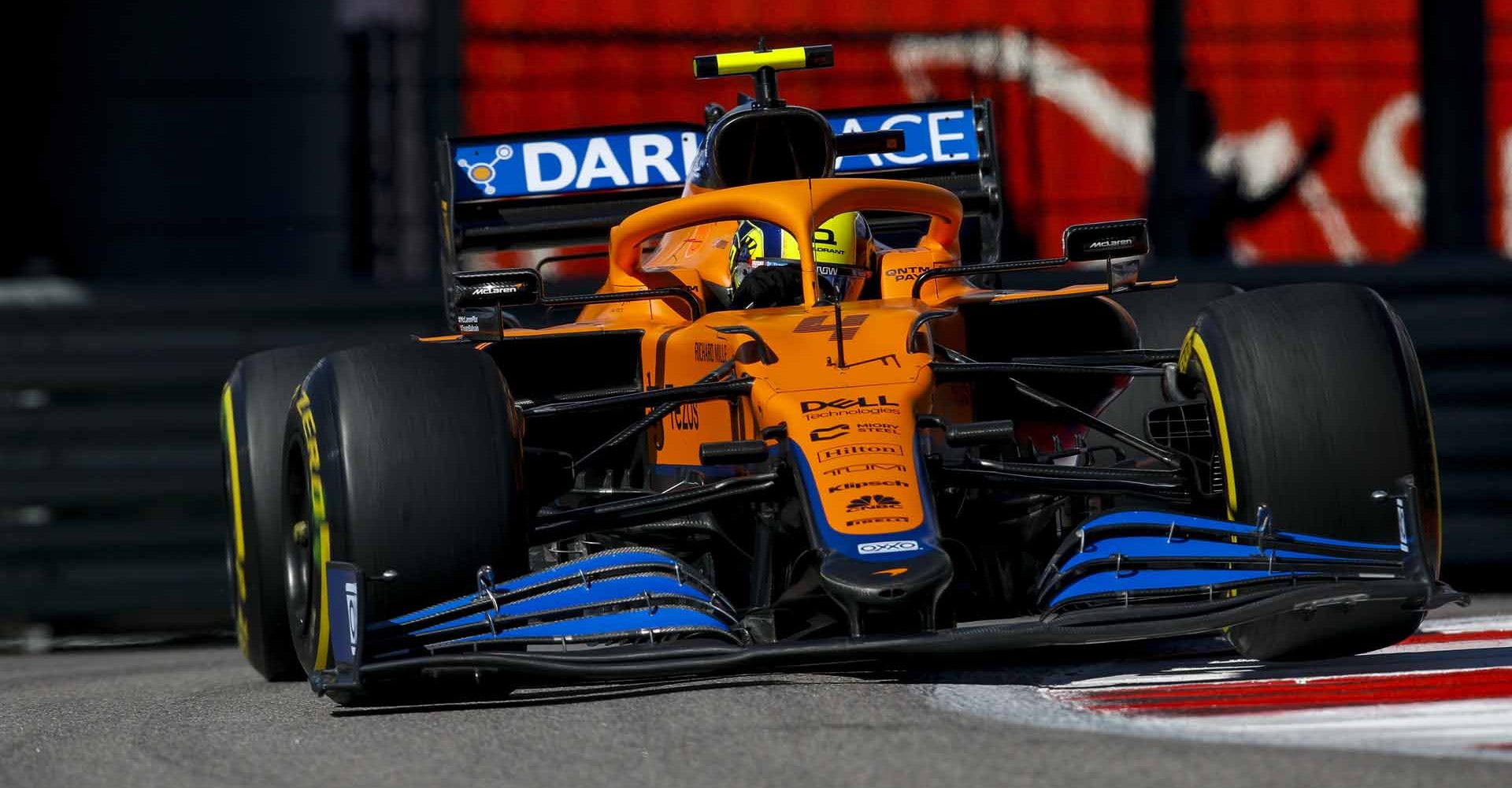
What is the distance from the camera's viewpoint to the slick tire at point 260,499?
6672 mm

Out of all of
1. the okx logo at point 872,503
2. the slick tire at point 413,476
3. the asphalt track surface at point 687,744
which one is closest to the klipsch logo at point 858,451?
the okx logo at point 872,503

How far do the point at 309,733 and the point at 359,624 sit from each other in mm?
250

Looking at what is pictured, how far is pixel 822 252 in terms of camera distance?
6547 mm

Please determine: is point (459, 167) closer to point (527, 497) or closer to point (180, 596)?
point (180, 596)

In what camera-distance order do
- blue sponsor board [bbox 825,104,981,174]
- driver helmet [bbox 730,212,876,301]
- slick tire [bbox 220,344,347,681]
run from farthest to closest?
blue sponsor board [bbox 825,104,981,174], slick tire [bbox 220,344,347,681], driver helmet [bbox 730,212,876,301]

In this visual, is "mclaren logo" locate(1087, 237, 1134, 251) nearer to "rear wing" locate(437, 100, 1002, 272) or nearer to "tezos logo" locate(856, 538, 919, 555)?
"tezos logo" locate(856, 538, 919, 555)

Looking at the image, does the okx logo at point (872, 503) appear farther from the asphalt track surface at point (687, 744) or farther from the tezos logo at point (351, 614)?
the tezos logo at point (351, 614)

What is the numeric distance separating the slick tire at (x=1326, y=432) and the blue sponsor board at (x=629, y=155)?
9.75 feet

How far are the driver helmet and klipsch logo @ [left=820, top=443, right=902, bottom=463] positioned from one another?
3.87 feet

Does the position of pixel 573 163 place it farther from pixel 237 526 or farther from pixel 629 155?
pixel 237 526

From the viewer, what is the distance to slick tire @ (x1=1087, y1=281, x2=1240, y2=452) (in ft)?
24.1

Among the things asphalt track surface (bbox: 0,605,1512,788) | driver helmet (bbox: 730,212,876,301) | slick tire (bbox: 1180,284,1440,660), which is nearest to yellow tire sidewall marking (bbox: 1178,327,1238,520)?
slick tire (bbox: 1180,284,1440,660)

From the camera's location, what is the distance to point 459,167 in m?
8.28

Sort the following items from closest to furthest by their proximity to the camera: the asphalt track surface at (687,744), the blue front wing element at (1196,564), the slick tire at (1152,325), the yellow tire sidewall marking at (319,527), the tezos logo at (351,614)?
the asphalt track surface at (687,744) → the tezos logo at (351,614) → the blue front wing element at (1196,564) → the yellow tire sidewall marking at (319,527) → the slick tire at (1152,325)
